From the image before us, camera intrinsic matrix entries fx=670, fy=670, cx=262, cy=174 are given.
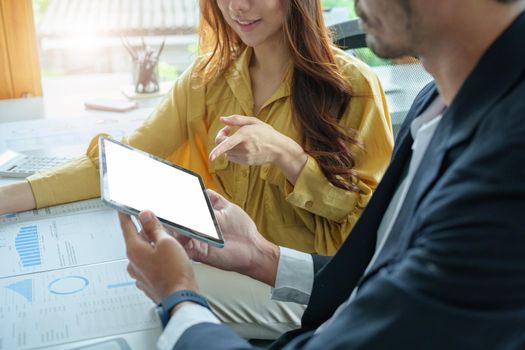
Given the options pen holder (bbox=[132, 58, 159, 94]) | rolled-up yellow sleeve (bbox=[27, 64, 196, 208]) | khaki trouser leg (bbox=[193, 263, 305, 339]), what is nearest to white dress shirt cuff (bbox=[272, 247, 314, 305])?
khaki trouser leg (bbox=[193, 263, 305, 339])

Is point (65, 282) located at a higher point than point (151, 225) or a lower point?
lower

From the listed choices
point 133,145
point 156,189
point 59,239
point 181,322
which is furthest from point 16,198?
point 181,322

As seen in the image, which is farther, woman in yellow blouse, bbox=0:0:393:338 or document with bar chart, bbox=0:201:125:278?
woman in yellow blouse, bbox=0:0:393:338

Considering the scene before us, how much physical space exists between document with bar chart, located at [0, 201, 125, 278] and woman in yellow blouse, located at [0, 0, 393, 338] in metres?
0.06

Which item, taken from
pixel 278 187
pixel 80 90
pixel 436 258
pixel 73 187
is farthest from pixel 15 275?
pixel 80 90

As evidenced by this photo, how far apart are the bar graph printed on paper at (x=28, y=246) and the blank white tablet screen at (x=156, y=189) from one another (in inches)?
9.1

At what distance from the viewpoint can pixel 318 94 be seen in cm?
152

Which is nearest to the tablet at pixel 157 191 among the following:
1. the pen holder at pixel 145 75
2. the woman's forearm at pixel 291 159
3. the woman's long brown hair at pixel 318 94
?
the woman's forearm at pixel 291 159

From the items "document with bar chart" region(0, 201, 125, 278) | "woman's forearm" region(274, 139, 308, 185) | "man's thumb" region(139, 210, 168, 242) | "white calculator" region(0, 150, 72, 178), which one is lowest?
"white calculator" region(0, 150, 72, 178)

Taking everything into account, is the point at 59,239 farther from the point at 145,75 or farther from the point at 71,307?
the point at 145,75

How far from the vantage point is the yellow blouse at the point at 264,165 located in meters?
1.43

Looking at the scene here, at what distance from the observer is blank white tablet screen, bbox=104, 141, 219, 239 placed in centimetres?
103

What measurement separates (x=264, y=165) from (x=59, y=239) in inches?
19.6

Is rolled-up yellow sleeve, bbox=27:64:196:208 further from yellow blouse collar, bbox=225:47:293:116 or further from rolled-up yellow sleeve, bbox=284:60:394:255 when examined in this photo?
rolled-up yellow sleeve, bbox=284:60:394:255
